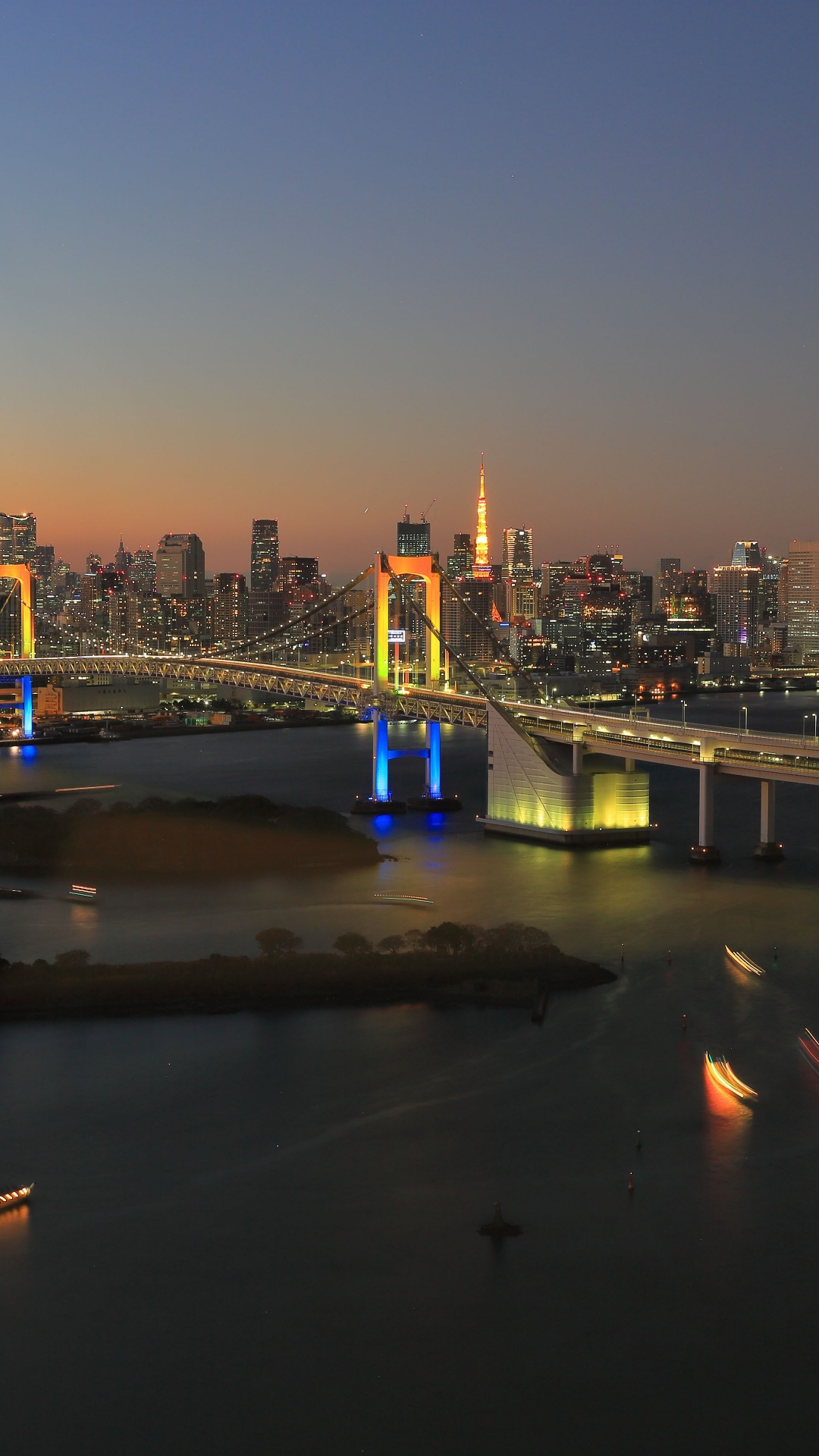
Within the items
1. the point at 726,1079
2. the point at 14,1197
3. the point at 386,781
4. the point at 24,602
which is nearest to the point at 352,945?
the point at 726,1079

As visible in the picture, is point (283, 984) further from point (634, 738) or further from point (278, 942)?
point (634, 738)

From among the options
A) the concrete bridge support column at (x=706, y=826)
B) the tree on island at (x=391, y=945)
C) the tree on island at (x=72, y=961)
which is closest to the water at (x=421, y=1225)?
the tree on island at (x=72, y=961)

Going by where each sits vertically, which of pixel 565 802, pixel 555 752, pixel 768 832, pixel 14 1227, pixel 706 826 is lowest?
pixel 14 1227

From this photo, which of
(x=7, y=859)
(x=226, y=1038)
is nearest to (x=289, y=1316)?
(x=226, y=1038)

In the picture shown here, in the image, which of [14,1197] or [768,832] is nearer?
[14,1197]

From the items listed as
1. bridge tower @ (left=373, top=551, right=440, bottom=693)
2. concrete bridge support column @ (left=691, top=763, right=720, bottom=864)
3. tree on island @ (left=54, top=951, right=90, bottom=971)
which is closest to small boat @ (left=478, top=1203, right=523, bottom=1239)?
tree on island @ (left=54, top=951, right=90, bottom=971)

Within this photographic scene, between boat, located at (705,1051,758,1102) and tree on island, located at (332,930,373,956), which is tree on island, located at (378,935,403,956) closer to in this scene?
tree on island, located at (332,930,373,956)

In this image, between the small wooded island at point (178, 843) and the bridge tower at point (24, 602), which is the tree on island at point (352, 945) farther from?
the bridge tower at point (24, 602)
